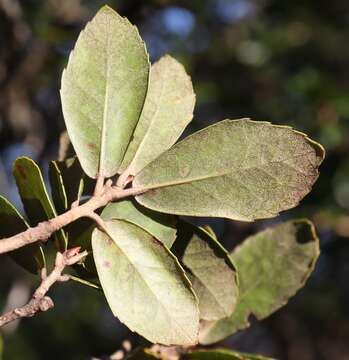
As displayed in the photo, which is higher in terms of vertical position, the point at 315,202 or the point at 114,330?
the point at 315,202

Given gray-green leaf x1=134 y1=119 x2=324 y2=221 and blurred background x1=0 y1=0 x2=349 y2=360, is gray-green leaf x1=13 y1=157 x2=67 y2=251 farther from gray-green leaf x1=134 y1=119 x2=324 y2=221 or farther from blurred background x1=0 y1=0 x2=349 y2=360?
blurred background x1=0 y1=0 x2=349 y2=360

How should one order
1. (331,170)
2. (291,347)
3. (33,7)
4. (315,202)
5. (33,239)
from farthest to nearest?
(291,347) < (33,7) < (331,170) < (315,202) < (33,239)

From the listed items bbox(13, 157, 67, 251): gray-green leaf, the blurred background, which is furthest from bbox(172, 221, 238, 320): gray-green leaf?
the blurred background

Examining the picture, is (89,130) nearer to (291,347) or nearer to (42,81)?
(42,81)

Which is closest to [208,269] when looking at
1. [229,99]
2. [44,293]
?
[44,293]

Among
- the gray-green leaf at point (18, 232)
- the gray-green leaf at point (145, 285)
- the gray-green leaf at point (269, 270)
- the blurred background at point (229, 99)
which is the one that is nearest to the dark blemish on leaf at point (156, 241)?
the gray-green leaf at point (145, 285)

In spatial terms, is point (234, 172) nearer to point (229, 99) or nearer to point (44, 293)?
point (44, 293)

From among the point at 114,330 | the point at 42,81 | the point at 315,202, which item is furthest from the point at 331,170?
the point at 114,330
